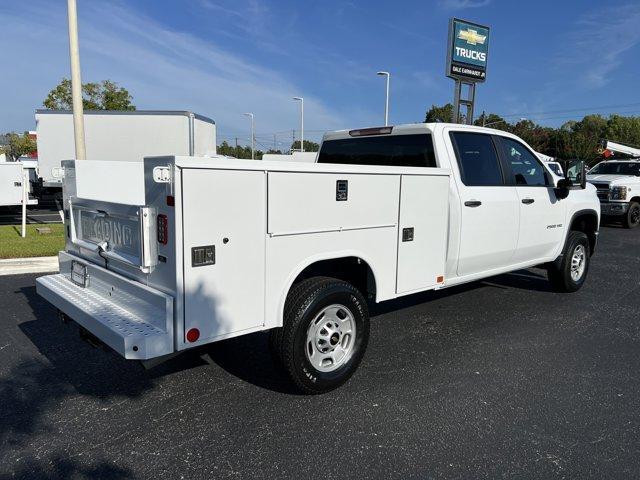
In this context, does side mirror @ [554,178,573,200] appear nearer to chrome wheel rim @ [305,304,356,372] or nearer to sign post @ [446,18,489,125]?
chrome wheel rim @ [305,304,356,372]

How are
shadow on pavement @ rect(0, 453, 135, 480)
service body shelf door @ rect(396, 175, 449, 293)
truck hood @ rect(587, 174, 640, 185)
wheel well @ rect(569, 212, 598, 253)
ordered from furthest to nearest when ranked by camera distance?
truck hood @ rect(587, 174, 640, 185)
wheel well @ rect(569, 212, 598, 253)
service body shelf door @ rect(396, 175, 449, 293)
shadow on pavement @ rect(0, 453, 135, 480)

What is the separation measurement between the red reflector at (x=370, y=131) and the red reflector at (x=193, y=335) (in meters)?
3.08

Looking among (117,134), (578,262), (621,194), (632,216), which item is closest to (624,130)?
(632,216)

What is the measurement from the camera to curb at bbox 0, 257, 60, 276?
296 inches

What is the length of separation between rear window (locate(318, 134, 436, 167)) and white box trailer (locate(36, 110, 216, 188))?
11078mm

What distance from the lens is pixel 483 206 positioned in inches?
197

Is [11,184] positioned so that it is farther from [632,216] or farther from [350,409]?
[632,216]

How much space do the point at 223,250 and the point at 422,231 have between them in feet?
6.38

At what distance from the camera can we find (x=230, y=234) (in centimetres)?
308

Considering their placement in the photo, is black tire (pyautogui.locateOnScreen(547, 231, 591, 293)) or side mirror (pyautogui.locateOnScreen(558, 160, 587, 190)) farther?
black tire (pyautogui.locateOnScreen(547, 231, 591, 293))

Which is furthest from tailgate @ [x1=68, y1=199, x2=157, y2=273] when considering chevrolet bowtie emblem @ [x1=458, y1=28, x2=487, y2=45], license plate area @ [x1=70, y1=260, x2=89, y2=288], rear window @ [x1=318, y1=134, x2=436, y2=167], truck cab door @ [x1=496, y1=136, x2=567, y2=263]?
chevrolet bowtie emblem @ [x1=458, y1=28, x2=487, y2=45]

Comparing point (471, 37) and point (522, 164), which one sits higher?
point (471, 37)

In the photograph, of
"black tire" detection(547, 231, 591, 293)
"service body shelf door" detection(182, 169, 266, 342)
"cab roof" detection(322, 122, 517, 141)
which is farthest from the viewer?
"black tire" detection(547, 231, 591, 293)

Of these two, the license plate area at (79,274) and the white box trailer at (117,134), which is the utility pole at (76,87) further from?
the license plate area at (79,274)
